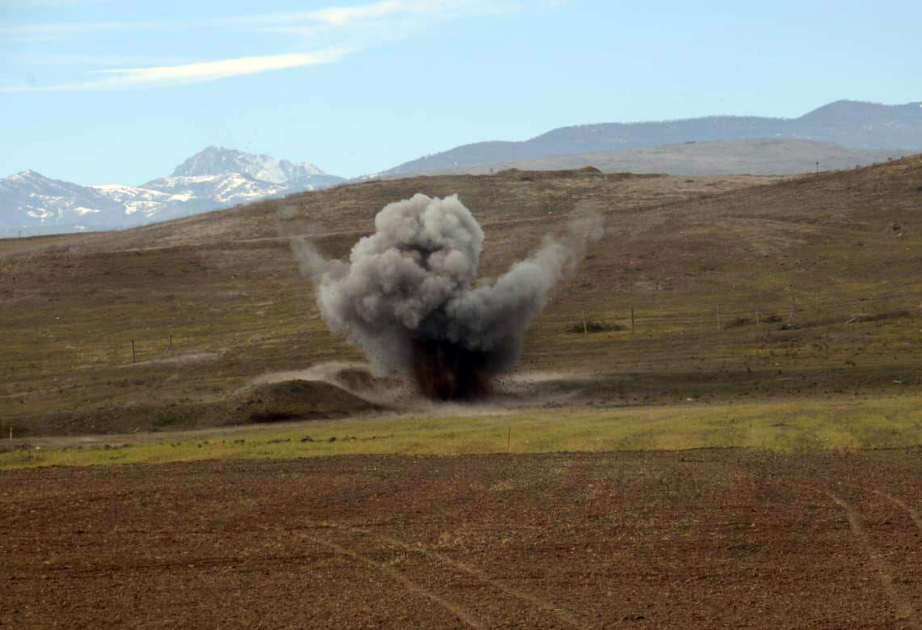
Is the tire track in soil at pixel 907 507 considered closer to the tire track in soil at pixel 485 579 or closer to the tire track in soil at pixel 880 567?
the tire track in soil at pixel 880 567

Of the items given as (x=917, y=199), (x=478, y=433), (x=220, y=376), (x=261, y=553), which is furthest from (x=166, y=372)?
(x=917, y=199)

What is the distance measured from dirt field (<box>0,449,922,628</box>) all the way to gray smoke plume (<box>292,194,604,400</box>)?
57.2ft

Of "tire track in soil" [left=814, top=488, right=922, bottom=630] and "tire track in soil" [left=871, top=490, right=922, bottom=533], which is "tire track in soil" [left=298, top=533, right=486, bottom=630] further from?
"tire track in soil" [left=871, top=490, right=922, bottom=533]

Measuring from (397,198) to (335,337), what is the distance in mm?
60601

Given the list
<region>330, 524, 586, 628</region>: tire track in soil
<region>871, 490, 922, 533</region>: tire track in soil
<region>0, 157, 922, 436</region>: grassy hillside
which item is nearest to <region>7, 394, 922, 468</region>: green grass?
<region>0, 157, 922, 436</region>: grassy hillside

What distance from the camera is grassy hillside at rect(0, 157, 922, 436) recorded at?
56500mm

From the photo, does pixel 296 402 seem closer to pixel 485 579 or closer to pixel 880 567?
pixel 485 579

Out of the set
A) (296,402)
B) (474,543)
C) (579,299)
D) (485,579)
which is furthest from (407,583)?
(579,299)

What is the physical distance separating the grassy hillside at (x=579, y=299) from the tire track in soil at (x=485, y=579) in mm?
23661

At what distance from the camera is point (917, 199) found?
104 m

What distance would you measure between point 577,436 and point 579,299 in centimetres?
4308

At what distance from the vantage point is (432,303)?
55062mm

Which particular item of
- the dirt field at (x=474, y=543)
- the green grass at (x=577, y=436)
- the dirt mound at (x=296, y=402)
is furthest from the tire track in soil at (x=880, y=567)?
the dirt mound at (x=296, y=402)

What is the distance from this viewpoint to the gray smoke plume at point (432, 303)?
55375 mm
